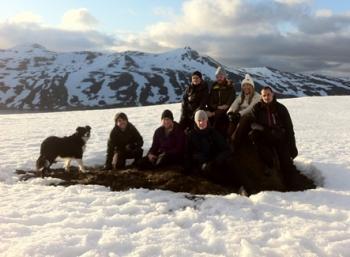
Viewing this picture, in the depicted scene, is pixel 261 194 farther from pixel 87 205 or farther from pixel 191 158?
pixel 87 205

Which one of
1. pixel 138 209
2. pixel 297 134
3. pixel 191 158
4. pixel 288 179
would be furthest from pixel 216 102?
pixel 297 134

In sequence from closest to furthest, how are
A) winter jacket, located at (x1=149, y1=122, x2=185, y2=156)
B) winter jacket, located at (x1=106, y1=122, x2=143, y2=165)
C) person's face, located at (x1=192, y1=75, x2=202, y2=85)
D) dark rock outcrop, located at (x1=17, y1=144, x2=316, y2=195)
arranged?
dark rock outcrop, located at (x1=17, y1=144, x2=316, y2=195) → winter jacket, located at (x1=149, y1=122, x2=185, y2=156) → person's face, located at (x1=192, y1=75, x2=202, y2=85) → winter jacket, located at (x1=106, y1=122, x2=143, y2=165)

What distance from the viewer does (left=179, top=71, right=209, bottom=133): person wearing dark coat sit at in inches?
514

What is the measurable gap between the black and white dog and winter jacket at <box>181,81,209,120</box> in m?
3.03

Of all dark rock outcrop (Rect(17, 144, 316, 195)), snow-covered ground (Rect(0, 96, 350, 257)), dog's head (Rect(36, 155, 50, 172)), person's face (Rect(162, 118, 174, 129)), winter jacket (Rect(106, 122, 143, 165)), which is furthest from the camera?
winter jacket (Rect(106, 122, 143, 165))

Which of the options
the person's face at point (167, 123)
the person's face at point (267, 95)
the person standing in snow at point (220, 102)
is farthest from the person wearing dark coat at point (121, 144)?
the person's face at point (267, 95)

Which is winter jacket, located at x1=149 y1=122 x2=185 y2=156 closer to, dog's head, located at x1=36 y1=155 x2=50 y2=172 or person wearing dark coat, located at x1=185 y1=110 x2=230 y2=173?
person wearing dark coat, located at x1=185 y1=110 x2=230 y2=173

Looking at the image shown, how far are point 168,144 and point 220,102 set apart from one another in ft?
6.97

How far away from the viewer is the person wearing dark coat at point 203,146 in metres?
11.2

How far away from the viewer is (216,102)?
13.2 meters

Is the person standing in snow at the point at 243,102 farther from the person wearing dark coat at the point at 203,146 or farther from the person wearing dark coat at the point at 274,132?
the person wearing dark coat at the point at 203,146

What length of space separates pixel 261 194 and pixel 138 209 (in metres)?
2.78

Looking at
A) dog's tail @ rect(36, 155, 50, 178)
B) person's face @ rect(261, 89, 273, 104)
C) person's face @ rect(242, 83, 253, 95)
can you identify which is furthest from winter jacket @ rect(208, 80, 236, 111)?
dog's tail @ rect(36, 155, 50, 178)

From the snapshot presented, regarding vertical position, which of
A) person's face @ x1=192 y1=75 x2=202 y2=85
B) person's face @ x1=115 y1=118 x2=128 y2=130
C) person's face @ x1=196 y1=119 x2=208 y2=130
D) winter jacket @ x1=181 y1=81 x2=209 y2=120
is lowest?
person's face @ x1=115 y1=118 x2=128 y2=130
